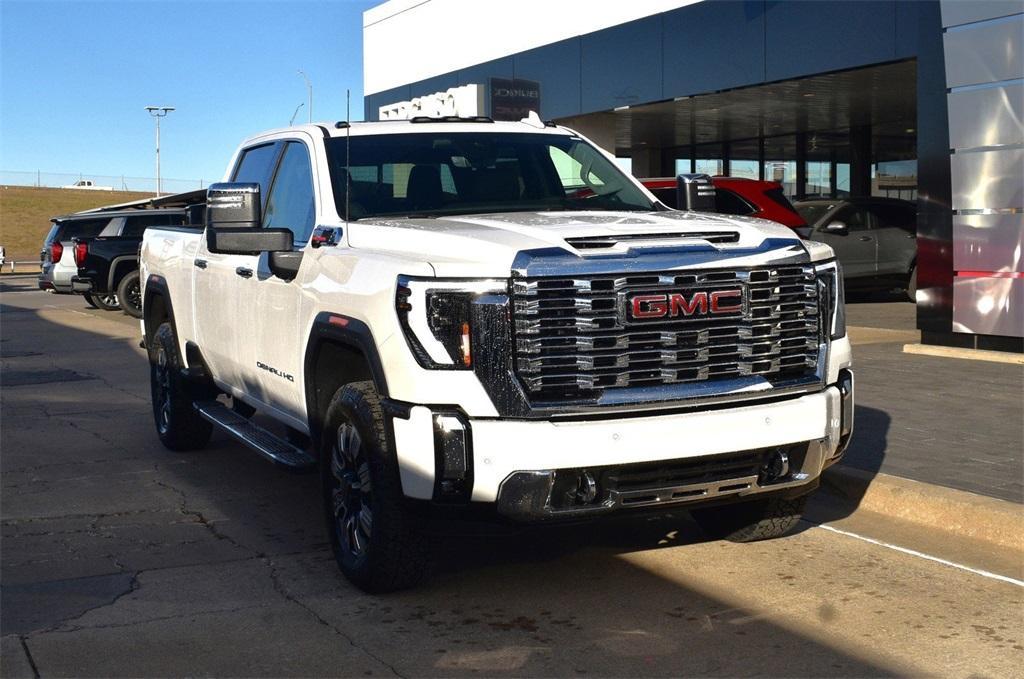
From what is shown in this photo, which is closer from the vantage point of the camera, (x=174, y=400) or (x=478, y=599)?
(x=478, y=599)

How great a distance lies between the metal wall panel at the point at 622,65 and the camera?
2386 cm

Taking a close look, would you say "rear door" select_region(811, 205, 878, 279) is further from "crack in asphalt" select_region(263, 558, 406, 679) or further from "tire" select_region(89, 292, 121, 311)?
"crack in asphalt" select_region(263, 558, 406, 679)

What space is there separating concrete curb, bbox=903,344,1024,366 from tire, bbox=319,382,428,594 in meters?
8.57

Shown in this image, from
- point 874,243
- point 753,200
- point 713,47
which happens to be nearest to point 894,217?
point 874,243

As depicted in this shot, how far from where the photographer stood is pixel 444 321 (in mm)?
4961

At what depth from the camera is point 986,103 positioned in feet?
41.9

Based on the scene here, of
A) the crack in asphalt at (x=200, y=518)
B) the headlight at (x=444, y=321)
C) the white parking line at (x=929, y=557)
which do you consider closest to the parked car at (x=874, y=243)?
the white parking line at (x=929, y=557)

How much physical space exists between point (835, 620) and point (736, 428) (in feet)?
2.82

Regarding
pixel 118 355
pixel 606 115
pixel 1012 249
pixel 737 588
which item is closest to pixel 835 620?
pixel 737 588

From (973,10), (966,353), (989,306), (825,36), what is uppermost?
(825,36)

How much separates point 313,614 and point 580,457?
1316 millimetres

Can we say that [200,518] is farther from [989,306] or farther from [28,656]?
[989,306]

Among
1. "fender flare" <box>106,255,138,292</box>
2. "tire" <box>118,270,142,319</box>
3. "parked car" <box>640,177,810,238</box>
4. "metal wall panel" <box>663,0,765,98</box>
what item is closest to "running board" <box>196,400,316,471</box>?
"parked car" <box>640,177,810,238</box>

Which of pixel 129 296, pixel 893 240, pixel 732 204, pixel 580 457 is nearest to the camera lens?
pixel 580 457
